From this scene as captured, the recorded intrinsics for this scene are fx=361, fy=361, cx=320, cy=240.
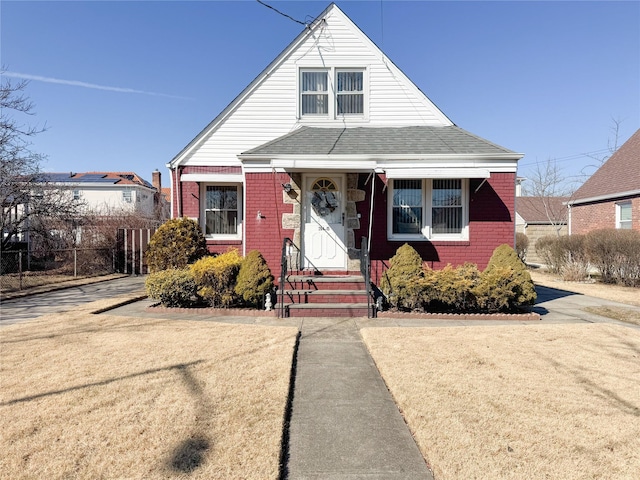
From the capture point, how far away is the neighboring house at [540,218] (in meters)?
26.7

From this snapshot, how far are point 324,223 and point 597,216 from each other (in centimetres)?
1755

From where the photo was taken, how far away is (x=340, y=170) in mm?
8719

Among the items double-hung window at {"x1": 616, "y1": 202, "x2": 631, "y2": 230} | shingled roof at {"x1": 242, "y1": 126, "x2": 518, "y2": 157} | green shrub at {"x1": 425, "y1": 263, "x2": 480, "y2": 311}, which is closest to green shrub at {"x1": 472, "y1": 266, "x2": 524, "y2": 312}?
green shrub at {"x1": 425, "y1": 263, "x2": 480, "y2": 311}

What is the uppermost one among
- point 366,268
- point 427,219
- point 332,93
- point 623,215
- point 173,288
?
point 332,93

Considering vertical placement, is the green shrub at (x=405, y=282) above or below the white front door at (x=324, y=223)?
below

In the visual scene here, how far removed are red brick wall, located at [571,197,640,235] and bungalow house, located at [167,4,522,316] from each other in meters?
12.0

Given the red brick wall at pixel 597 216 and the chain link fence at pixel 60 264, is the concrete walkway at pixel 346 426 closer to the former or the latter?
the chain link fence at pixel 60 264

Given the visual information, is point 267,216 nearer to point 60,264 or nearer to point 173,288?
point 173,288

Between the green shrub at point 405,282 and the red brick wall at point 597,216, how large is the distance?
14740 mm

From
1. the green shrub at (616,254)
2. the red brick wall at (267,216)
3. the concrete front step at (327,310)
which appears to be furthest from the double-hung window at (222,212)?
the green shrub at (616,254)

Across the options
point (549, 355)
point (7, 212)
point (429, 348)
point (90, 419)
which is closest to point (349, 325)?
point (429, 348)

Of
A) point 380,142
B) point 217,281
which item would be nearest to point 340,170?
point 380,142

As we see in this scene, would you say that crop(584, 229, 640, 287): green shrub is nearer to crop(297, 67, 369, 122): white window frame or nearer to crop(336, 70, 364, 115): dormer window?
crop(297, 67, 369, 122): white window frame

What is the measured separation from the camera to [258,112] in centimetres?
1111
